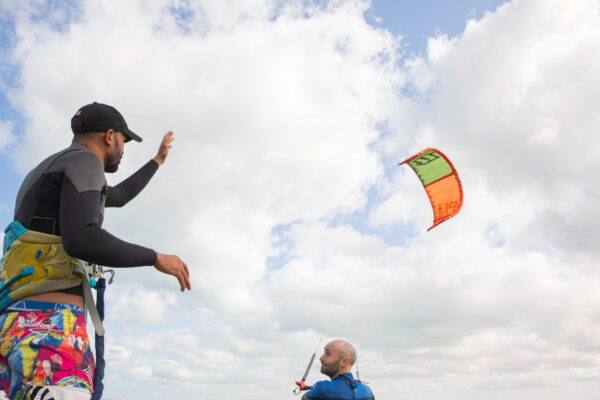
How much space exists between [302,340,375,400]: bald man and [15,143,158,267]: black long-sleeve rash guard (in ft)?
21.6

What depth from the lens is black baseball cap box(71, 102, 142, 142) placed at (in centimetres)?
354

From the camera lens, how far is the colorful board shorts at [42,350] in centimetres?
273

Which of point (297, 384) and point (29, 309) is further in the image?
point (297, 384)

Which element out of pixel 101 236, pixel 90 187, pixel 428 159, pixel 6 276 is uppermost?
pixel 428 159

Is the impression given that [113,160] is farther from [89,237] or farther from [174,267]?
[174,267]

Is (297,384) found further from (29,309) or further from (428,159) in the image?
(428,159)

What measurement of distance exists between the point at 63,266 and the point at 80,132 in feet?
3.56

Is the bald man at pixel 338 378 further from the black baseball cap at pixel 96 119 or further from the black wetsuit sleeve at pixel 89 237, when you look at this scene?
the black baseball cap at pixel 96 119

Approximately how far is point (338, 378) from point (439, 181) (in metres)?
9.53

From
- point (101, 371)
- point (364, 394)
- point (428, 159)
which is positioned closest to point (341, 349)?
point (364, 394)

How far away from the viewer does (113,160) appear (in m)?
3.68

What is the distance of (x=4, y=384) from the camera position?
2.85 m

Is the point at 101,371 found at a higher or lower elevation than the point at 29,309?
lower

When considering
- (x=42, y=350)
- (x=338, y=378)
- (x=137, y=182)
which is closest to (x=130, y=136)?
(x=137, y=182)
